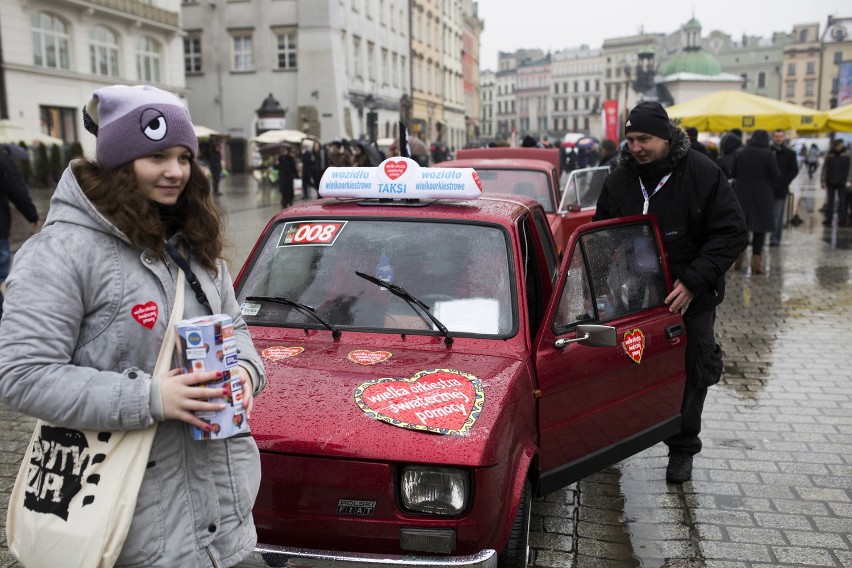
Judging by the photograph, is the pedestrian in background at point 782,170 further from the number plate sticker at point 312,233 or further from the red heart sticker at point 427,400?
the red heart sticker at point 427,400

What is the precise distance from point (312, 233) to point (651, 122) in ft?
6.29

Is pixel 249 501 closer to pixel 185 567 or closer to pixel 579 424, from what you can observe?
pixel 185 567

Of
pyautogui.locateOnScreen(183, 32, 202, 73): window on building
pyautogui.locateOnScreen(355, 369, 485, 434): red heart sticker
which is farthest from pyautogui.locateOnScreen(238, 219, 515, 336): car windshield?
pyautogui.locateOnScreen(183, 32, 202, 73): window on building

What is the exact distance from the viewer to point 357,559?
279 centimetres

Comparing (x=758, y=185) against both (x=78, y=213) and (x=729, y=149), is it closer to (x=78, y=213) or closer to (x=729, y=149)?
(x=729, y=149)

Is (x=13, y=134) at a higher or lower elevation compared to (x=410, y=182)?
higher

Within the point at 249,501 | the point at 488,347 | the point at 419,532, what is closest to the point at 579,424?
the point at 488,347

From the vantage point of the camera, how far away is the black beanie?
4.54 m

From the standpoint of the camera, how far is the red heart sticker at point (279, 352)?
3.52 metres

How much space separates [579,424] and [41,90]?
31724 millimetres

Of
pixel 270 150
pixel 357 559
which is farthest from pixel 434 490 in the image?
pixel 270 150

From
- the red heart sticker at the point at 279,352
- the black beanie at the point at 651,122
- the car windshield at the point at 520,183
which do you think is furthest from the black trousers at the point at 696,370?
the car windshield at the point at 520,183

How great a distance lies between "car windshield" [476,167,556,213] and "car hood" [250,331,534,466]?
6689 millimetres

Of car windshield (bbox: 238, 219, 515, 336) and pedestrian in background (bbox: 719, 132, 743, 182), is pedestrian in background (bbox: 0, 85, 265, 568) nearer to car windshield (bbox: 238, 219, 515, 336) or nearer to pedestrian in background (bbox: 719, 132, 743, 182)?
car windshield (bbox: 238, 219, 515, 336)
